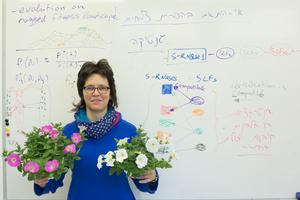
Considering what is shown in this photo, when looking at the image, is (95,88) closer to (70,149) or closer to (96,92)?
(96,92)

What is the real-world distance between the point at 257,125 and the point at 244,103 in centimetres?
13

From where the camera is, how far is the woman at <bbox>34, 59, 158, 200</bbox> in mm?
1273

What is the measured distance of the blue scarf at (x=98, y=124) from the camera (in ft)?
4.14

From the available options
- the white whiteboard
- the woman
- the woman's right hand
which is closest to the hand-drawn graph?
the white whiteboard

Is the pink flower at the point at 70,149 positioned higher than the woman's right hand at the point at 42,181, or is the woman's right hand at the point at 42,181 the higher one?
the pink flower at the point at 70,149

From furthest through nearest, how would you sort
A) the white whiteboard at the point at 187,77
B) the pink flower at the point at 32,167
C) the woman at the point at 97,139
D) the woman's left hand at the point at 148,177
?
the white whiteboard at the point at 187,77, the woman at the point at 97,139, the woman's left hand at the point at 148,177, the pink flower at the point at 32,167

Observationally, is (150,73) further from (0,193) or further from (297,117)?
(0,193)

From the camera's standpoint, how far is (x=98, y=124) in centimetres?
126

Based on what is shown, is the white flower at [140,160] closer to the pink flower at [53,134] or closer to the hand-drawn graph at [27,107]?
the pink flower at [53,134]

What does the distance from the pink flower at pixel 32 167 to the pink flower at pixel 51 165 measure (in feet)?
0.10

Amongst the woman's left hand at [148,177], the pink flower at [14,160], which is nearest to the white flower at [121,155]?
the woman's left hand at [148,177]

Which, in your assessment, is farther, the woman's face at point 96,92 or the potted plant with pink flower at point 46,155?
the woman's face at point 96,92

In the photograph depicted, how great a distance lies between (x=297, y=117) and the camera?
152 centimetres

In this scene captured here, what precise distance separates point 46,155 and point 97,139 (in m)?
0.27
